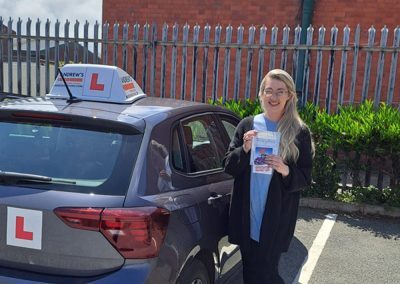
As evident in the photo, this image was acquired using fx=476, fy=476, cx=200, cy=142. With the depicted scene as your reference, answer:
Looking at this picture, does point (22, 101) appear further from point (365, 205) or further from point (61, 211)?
point (365, 205)

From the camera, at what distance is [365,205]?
6.02 m

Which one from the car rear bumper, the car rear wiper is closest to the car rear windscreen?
the car rear wiper

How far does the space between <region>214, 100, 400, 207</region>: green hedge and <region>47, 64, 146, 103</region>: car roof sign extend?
351 cm

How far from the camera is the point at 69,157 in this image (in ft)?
8.19

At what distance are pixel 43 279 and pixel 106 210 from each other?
0.45m

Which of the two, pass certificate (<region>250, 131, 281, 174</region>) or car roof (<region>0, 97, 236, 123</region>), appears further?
pass certificate (<region>250, 131, 281, 174</region>)

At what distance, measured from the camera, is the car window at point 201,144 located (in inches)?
118

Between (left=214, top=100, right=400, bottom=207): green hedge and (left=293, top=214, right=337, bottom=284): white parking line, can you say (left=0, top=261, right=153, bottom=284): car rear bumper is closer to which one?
(left=293, top=214, right=337, bottom=284): white parking line

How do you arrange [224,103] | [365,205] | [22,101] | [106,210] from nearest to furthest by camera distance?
1. [106,210]
2. [22,101]
3. [365,205]
4. [224,103]

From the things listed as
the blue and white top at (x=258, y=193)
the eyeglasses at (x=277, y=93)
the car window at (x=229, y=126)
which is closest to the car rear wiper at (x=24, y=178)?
the blue and white top at (x=258, y=193)

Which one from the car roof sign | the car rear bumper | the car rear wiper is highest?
the car roof sign

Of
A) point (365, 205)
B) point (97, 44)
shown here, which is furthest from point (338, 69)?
point (97, 44)

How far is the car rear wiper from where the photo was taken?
A: 7.80 feet

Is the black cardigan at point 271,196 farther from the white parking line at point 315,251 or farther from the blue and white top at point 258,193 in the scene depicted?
the white parking line at point 315,251
